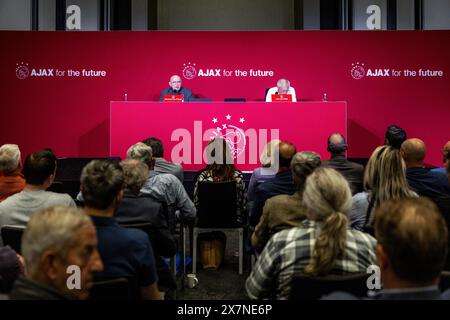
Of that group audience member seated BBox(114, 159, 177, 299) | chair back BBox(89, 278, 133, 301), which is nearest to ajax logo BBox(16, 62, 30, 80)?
audience member seated BBox(114, 159, 177, 299)

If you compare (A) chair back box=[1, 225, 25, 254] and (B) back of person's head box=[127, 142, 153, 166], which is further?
(B) back of person's head box=[127, 142, 153, 166]

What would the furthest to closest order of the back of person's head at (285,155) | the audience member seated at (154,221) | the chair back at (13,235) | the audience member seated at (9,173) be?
the back of person's head at (285,155), the audience member seated at (9,173), the audience member seated at (154,221), the chair back at (13,235)

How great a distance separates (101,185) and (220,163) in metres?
2.05

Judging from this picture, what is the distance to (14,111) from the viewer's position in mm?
8031

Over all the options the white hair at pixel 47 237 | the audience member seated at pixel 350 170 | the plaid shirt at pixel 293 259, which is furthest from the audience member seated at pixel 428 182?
the white hair at pixel 47 237

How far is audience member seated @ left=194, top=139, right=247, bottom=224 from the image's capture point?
A: 12.8 feet

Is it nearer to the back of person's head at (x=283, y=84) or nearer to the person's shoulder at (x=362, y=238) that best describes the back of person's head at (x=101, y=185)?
the person's shoulder at (x=362, y=238)

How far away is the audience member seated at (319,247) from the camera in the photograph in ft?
5.68

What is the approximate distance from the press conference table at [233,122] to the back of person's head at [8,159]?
312 cm

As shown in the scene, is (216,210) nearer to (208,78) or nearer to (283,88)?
(283,88)

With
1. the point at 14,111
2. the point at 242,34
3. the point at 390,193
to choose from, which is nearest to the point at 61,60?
the point at 14,111

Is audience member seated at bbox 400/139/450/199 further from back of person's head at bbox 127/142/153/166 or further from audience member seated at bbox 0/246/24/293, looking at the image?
audience member seated at bbox 0/246/24/293

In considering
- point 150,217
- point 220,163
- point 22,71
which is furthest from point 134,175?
point 22,71

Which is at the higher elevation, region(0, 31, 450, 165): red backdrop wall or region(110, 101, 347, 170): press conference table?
region(0, 31, 450, 165): red backdrop wall
